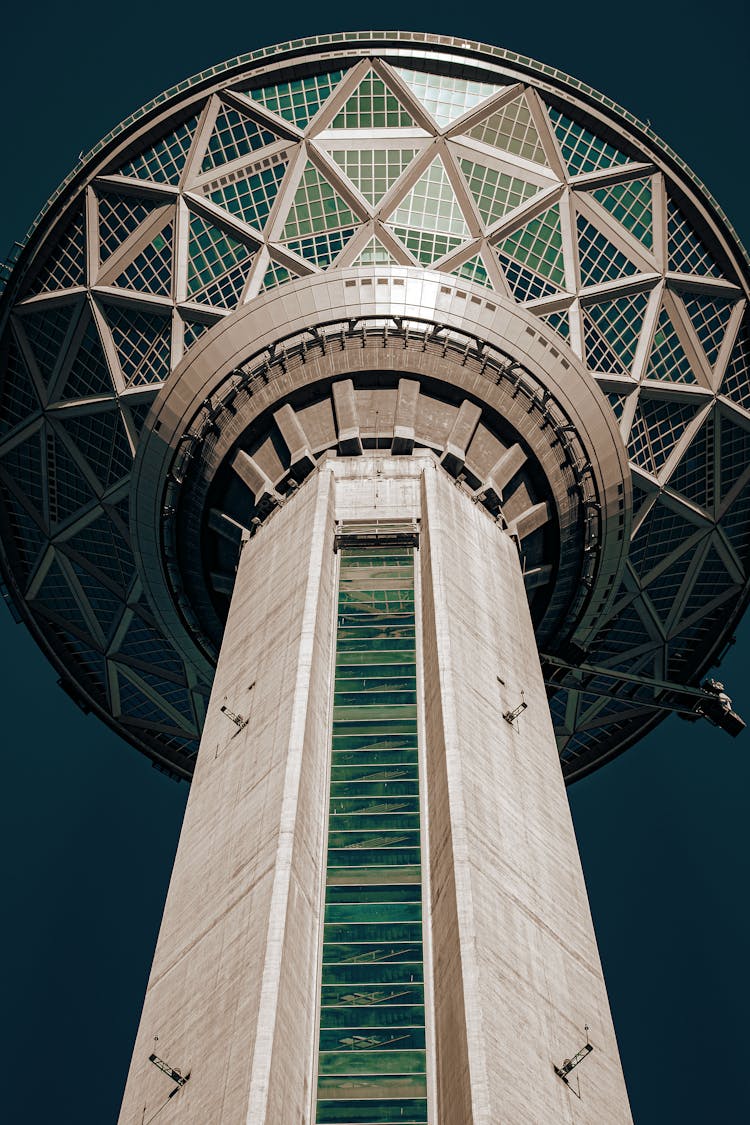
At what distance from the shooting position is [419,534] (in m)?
52.7

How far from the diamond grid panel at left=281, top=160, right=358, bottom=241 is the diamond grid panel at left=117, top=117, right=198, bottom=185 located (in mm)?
5763

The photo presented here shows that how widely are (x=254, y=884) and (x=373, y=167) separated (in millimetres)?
39567

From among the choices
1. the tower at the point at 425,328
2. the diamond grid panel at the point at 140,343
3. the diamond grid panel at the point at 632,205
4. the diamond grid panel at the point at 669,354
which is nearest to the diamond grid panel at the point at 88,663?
the tower at the point at 425,328

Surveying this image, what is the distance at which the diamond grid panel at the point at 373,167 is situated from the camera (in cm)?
6612

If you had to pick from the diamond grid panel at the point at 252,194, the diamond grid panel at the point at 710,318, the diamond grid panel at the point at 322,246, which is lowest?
the diamond grid panel at the point at 710,318

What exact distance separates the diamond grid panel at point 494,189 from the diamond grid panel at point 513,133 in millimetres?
1408

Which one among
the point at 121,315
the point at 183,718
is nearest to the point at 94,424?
the point at 121,315

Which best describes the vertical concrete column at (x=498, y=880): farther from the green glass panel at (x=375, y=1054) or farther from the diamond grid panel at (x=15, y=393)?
the diamond grid panel at (x=15, y=393)

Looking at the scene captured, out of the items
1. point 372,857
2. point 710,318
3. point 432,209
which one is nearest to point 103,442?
point 432,209

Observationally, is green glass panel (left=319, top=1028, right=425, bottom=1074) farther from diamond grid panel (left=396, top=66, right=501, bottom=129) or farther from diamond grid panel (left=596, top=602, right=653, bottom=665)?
diamond grid panel (left=396, top=66, right=501, bottom=129)

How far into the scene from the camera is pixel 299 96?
67688 mm

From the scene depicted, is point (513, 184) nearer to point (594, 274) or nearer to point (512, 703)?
point (594, 274)

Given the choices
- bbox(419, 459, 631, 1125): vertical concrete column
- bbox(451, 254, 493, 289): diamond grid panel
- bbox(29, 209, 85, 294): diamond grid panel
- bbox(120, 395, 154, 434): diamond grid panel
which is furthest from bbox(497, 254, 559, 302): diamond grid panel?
bbox(29, 209, 85, 294): diamond grid panel

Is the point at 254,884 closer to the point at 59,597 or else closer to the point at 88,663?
the point at 59,597
